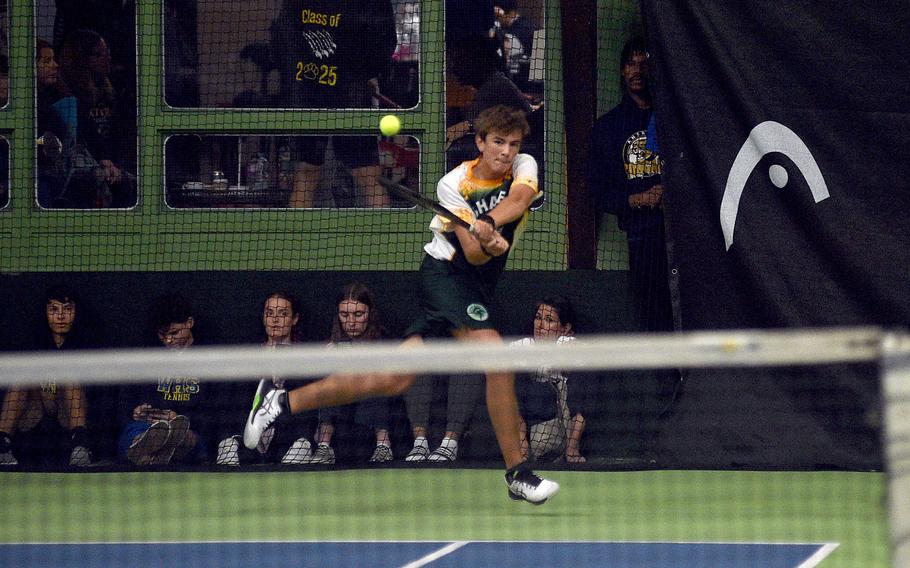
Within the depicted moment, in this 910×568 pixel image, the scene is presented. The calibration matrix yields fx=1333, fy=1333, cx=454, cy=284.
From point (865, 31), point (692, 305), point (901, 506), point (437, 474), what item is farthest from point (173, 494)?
point (901, 506)

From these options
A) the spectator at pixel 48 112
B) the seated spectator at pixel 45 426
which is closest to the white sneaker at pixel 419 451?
the seated spectator at pixel 45 426

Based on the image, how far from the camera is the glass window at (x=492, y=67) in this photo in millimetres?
7141

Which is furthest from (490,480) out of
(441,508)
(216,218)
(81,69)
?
(81,69)

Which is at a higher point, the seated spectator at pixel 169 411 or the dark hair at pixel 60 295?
the dark hair at pixel 60 295

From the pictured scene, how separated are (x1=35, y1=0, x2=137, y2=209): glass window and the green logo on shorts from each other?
101 inches

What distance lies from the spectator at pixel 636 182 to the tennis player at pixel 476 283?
4.03 feet

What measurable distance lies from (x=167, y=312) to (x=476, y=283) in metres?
2.14

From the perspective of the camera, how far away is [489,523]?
5156mm

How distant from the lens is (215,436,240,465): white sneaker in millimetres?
6854

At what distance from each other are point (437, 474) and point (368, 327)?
3.12ft

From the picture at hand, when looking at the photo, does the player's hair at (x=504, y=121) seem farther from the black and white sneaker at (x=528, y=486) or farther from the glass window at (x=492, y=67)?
the black and white sneaker at (x=528, y=486)

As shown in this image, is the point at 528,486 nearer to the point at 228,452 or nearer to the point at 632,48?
the point at 228,452

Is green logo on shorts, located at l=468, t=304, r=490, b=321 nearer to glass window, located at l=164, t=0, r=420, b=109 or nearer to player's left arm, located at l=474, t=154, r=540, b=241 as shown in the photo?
player's left arm, located at l=474, t=154, r=540, b=241

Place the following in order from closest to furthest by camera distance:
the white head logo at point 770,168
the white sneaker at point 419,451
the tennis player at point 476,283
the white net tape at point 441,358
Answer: the white net tape at point 441,358, the tennis player at point 476,283, the white head logo at point 770,168, the white sneaker at point 419,451
